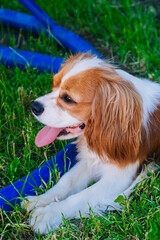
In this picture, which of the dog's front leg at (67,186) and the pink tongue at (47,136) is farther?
the pink tongue at (47,136)

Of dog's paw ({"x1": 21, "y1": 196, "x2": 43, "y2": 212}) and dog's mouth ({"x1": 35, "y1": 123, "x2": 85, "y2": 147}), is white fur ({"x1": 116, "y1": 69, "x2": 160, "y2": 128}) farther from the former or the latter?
dog's paw ({"x1": 21, "y1": 196, "x2": 43, "y2": 212})

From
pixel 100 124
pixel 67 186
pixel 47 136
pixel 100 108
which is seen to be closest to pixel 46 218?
pixel 67 186

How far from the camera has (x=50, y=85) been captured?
3.76m

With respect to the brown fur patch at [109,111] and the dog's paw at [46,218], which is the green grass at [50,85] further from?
the brown fur patch at [109,111]

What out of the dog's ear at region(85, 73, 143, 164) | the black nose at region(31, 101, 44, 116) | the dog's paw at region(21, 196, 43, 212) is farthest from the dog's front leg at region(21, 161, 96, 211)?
the black nose at region(31, 101, 44, 116)

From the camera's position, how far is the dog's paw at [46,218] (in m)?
2.52

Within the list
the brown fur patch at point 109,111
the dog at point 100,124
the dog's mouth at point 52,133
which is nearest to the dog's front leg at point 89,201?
the dog at point 100,124

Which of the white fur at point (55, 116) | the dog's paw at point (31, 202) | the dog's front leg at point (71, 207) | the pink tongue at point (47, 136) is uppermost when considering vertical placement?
the white fur at point (55, 116)

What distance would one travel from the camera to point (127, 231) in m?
2.45

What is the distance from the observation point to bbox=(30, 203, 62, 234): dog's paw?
2521 millimetres

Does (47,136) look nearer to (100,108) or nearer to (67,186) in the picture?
(67,186)

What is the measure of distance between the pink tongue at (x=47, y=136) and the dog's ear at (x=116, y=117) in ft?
1.16

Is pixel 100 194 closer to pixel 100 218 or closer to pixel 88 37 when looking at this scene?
pixel 100 218

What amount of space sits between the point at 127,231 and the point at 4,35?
327 centimetres
